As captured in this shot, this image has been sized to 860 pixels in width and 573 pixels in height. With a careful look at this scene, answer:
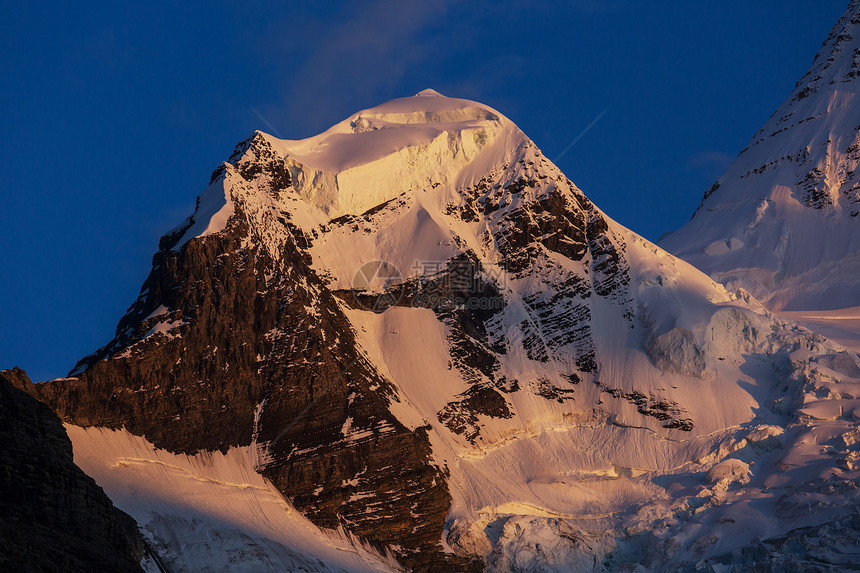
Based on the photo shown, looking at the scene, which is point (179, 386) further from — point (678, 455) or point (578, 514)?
point (678, 455)

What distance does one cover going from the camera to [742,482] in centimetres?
12794

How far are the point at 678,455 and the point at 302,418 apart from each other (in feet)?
151

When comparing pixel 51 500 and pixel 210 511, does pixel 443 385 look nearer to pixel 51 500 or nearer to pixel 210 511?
pixel 210 511

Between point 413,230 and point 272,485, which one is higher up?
point 413,230

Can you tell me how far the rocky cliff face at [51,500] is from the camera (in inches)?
2840

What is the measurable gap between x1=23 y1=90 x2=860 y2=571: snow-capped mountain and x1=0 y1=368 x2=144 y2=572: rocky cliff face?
80.4 feet

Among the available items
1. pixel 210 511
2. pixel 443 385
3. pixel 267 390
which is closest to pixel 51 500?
pixel 210 511

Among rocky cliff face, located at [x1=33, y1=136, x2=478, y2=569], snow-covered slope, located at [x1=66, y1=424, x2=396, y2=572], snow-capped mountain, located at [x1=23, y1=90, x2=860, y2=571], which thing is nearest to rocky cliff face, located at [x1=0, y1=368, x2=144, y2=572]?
snow-covered slope, located at [x1=66, y1=424, x2=396, y2=572]

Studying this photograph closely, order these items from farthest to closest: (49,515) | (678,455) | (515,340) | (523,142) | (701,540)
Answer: (523,142), (515,340), (678,455), (701,540), (49,515)

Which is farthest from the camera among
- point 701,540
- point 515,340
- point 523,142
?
point 523,142

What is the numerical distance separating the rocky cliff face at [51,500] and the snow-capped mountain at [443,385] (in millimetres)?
24518

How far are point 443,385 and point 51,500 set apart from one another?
70.1 meters

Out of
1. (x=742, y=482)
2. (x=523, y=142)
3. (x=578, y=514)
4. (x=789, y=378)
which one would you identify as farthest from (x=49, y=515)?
(x=523, y=142)

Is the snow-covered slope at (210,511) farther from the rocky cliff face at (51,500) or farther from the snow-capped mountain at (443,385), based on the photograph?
the rocky cliff face at (51,500)
